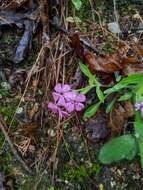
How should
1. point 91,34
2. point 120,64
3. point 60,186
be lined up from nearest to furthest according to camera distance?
point 60,186 → point 120,64 → point 91,34

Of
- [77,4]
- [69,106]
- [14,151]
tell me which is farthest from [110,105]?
[77,4]

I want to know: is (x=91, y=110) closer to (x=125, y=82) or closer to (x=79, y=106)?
(x=79, y=106)

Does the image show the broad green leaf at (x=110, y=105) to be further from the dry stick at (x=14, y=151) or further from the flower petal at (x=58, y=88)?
the dry stick at (x=14, y=151)

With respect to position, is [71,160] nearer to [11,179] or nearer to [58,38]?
[11,179]

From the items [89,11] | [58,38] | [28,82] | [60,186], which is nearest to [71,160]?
[60,186]

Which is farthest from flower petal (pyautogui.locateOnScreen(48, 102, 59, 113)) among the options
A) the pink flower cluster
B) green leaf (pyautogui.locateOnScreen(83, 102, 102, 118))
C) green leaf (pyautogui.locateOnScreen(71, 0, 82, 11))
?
green leaf (pyautogui.locateOnScreen(71, 0, 82, 11))
